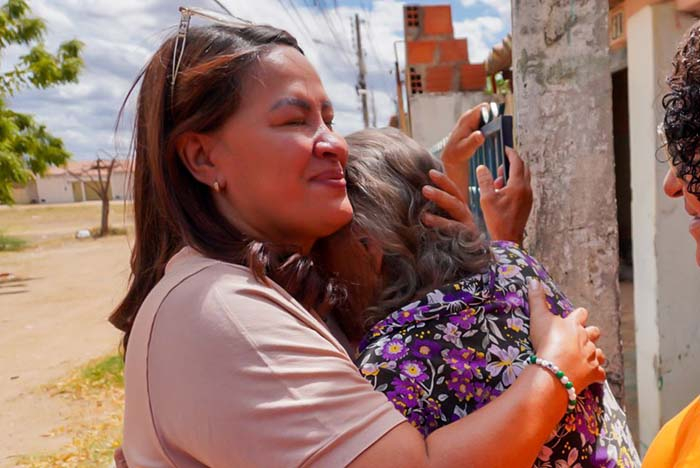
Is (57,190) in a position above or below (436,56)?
below

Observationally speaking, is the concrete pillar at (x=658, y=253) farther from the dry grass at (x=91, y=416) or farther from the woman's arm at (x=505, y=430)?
the dry grass at (x=91, y=416)

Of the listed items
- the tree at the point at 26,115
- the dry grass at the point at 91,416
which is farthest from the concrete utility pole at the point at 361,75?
the dry grass at the point at 91,416

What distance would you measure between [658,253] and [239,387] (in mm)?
2847

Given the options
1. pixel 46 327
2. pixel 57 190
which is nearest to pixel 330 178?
pixel 46 327

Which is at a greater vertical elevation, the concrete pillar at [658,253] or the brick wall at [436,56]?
the brick wall at [436,56]

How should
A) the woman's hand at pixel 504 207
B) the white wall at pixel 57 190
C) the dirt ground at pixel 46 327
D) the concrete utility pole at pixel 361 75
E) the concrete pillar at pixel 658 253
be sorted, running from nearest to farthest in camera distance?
the woman's hand at pixel 504 207 → the concrete pillar at pixel 658 253 → the dirt ground at pixel 46 327 → the concrete utility pole at pixel 361 75 → the white wall at pixel 57 190

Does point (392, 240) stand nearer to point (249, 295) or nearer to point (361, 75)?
point (249, 295)

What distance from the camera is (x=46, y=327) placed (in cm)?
911

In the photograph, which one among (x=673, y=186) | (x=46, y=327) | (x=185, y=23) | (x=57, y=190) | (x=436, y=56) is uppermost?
(x=436, y=56)

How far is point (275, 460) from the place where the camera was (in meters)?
0.96

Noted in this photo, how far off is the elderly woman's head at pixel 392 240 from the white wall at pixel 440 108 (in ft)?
22.5

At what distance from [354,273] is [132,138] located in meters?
0.58

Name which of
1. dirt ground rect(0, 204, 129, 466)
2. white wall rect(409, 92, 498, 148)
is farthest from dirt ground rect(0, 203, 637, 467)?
white wall rect(409, 92, 498, 148)

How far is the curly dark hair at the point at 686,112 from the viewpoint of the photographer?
96 cm
